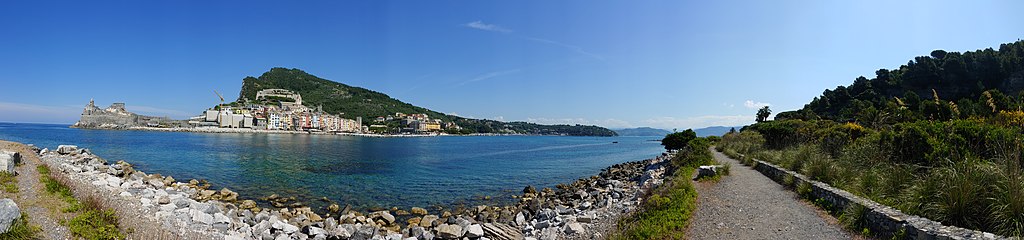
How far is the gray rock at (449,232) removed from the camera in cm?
984

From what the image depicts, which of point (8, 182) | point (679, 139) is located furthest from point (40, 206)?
point (679, 139)

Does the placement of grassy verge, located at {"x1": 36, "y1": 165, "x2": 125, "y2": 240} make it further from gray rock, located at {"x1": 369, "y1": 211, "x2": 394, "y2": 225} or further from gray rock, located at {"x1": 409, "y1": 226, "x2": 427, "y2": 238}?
gray rock, located at {"x1": 369, "y1": 211, "x2": 394, "y2": 225}

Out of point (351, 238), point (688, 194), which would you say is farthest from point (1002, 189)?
point (351, 238)

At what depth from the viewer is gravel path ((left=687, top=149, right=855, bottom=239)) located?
733cm

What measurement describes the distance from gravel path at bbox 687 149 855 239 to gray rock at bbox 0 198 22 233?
38.5 feet

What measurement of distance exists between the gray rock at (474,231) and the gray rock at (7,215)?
806cm

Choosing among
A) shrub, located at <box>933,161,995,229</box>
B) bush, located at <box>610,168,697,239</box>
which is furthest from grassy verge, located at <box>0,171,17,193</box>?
shrub, located at <box>933,161,995,229</box>

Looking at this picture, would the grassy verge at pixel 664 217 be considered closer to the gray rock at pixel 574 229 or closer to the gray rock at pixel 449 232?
the gray rock at pixel 574 229

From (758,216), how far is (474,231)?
6.16 m

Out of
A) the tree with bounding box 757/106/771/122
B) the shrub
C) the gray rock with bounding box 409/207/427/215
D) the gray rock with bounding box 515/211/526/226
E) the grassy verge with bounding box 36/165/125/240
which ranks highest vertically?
the tree with bounding box 757/106/771/122

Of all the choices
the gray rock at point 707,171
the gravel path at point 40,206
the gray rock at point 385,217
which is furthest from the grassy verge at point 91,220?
the gray rock at point 707,171

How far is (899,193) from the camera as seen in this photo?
791cm

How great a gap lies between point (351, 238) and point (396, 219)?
12.8ft

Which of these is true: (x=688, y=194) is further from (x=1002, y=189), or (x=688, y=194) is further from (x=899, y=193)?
(x=1002, y=189)
